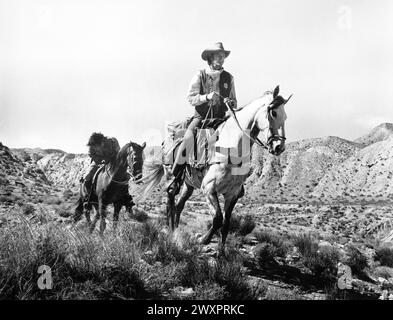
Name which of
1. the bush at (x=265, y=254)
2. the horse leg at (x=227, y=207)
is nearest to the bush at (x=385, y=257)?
the bush at (x=265, y=254)

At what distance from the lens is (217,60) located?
7879 mm

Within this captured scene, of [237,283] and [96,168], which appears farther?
[96,168]

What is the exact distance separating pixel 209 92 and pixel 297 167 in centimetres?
7547

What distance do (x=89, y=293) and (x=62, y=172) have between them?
99.4 meters

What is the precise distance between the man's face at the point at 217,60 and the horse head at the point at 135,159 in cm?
239

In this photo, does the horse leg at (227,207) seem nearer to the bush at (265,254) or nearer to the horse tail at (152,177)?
the bush at (265,254)

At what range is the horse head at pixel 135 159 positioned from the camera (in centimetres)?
868

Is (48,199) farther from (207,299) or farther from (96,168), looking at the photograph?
(207,299)

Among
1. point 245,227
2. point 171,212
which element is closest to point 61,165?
point 245,227

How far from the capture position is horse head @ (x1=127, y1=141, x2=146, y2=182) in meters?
8.68

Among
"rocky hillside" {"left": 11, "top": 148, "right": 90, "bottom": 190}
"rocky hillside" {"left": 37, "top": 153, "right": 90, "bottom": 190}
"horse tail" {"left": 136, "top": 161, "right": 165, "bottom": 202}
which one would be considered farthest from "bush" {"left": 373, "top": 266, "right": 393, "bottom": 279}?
"rocky hillside" {"left": 37, "top": 153, "right": 90, "bottom": 190}

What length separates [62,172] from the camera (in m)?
98.6

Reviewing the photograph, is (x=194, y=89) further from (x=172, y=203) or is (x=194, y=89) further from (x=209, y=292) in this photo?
(x=209, y=292)
